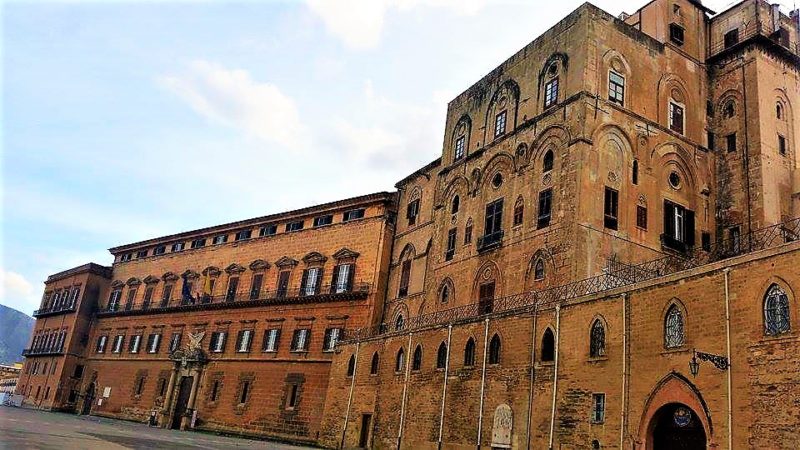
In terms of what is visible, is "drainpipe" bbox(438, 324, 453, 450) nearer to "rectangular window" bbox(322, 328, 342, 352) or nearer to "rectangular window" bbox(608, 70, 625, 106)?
"rectangular window" bbox(608, 70, 625, 106)

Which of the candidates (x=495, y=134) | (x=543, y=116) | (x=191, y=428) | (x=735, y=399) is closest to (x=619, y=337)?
(x=735, y=399)

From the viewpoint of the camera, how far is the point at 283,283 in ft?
147

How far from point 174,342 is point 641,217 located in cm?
3676

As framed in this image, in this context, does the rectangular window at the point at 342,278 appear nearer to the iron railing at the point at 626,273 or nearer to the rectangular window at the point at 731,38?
the iron railing at the point at 626,273

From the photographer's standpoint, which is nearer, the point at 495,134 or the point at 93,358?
the point at 495,134

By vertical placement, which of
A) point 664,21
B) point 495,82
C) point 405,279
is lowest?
point 405,279

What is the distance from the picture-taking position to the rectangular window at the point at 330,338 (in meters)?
39.0

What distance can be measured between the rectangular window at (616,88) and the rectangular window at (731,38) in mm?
6660

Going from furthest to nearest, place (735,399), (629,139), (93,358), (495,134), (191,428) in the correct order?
(93,358) < (191,428) < (495,134) < (629,139) < (735,399)

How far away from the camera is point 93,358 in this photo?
58.0 meters

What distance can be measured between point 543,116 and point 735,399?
53.9 ft

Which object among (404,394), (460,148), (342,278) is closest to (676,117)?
(460,148)

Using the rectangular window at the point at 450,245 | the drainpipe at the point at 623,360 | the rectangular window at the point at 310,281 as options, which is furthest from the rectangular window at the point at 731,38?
the rectangular window at the point at 310,281

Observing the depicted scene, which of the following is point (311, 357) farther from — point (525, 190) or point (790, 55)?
point (790, 55)
